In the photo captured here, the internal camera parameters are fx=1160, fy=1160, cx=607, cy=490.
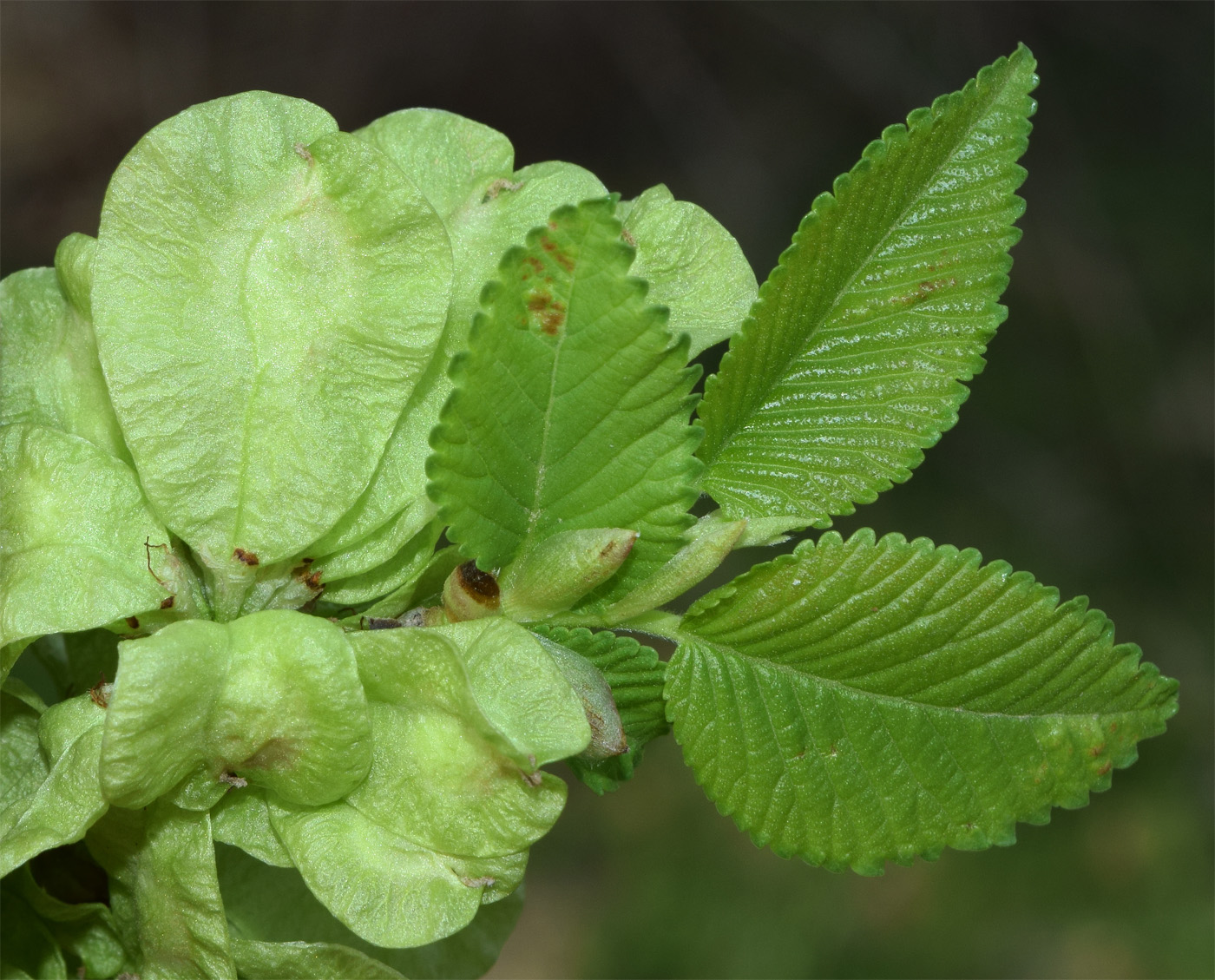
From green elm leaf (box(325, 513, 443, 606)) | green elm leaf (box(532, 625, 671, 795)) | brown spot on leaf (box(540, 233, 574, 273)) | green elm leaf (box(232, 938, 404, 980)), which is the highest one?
brown spot on leaf (box(540, 233, 574, 273))

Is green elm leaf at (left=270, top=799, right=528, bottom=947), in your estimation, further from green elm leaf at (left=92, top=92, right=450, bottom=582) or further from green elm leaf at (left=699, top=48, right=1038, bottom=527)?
green elm leaf at (left=699, top=48, right=1038, bottom=527)

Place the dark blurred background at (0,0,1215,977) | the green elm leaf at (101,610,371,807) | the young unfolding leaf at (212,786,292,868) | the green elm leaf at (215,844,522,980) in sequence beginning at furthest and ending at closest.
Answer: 1. the dark blurred background at (0,0,1215,977)
2. the green elm leaf at (215,844,522,980)
3. the young unfolding leaf at (212,786,292,868)
4. the green elm leaf at (101,610,371,807)

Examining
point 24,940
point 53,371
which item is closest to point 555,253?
point 53,371

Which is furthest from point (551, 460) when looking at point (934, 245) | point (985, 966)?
point (985, 966)

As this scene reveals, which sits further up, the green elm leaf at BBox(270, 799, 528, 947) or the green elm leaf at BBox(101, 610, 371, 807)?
the green elm leaf at BBox(101, 610, 371, 807)

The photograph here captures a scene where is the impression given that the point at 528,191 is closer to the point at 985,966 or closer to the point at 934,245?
the point at 934,245

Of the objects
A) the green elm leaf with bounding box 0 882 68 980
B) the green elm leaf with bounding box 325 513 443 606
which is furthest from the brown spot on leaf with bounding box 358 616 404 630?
the green elm leaf with bounding box 0 882 68 980

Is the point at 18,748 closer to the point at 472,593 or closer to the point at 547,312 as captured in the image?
the point at 472,593
